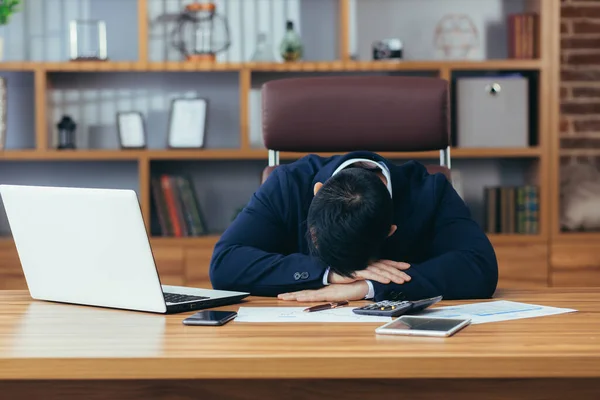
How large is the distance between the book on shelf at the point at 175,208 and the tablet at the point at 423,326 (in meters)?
2.43

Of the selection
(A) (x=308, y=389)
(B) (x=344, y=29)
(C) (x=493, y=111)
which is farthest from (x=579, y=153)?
(A) (x=308, y=389)

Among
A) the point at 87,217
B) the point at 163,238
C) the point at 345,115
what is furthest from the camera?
the point at 163,238

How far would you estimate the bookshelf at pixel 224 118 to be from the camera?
3.55 m

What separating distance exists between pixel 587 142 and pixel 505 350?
2.92m

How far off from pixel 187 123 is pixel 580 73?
66.3 inches

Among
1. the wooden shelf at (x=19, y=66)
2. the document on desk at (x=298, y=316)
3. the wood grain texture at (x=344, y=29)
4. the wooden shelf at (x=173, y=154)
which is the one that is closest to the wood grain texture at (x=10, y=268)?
the wooden shelf at (x=173, y=154)

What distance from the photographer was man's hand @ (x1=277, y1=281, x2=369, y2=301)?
158cm

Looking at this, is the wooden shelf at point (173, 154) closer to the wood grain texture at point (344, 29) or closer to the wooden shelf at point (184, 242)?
the wooden shelf at point (184, 242)

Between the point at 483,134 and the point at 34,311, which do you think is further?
the point at 483,134

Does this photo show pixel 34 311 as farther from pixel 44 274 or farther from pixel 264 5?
pixel 264 5

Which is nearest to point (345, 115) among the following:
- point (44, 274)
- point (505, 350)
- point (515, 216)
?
point (44, 274)

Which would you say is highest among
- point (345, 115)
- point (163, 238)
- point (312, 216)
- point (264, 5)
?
point (264, 5)

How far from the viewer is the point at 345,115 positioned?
2.30 metres

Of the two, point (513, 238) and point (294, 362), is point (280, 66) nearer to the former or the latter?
point (513, 238)
